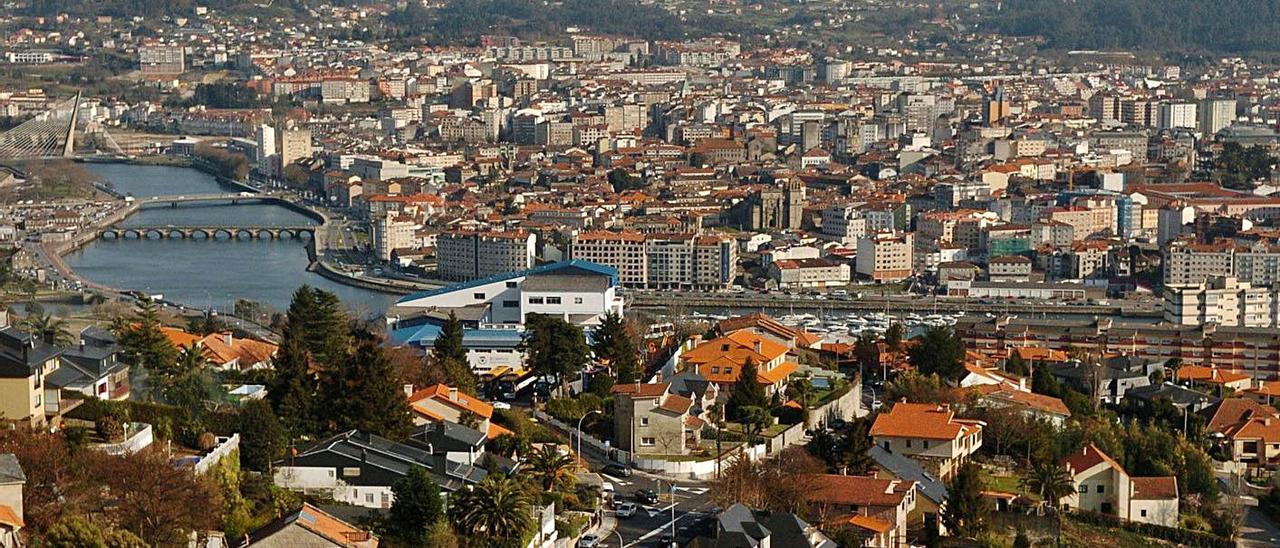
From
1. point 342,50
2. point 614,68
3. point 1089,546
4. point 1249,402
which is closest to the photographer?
point 1089,546

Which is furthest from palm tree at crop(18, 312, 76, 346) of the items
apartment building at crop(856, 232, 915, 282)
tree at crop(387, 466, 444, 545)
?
apartment building at crop(856, 232, 915, 282)

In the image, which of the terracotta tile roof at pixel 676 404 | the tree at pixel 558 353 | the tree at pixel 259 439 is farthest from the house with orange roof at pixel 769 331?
the tree at pixel 259 439

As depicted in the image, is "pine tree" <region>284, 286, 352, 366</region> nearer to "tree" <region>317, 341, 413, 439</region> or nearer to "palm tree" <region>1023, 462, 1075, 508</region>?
"tree" <region>317, 341, 413, 439</region>

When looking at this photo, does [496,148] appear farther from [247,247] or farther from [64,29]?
[64,29]

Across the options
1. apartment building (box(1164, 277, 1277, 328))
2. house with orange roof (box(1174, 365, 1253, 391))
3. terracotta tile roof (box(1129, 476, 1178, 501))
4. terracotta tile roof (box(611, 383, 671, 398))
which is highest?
terracotta tile roof (box(611, 383, 671, 398))

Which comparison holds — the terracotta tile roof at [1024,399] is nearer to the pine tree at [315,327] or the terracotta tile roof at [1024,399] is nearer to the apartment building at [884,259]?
the pine tree at [315,327]

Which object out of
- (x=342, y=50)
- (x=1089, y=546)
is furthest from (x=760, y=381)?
(x=342, y=50)

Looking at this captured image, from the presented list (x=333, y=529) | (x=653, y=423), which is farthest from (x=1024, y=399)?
(x=333, y=529)
